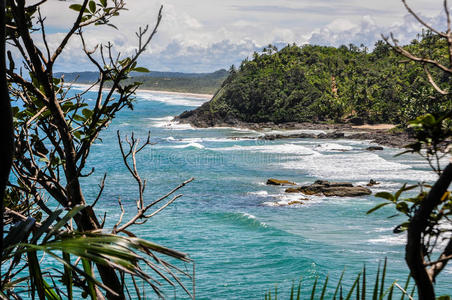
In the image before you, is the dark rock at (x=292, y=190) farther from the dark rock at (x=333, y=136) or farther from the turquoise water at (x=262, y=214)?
the dark rock at (x=333, y=136)

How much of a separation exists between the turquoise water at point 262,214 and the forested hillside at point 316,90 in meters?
18.5

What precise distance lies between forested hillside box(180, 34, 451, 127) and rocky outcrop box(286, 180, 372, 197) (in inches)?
1051

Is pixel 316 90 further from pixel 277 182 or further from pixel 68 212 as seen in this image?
pixel 68 212

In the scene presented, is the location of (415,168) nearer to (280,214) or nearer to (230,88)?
(280,214)

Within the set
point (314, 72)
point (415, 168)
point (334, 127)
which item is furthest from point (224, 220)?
point (314, 72)

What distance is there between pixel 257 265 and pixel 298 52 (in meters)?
67.2

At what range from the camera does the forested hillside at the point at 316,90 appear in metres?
60.1

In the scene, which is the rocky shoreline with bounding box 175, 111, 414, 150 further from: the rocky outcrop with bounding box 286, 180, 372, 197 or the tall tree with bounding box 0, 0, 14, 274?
the tall tree with bounding box 0, 0, 14, 274

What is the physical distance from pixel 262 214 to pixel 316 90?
47.1 meters

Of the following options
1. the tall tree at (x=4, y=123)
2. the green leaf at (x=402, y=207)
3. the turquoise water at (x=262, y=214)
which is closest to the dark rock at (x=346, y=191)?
the turquoise water at (x=262, y=214)

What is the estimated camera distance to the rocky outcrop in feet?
83.2

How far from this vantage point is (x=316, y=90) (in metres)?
67.6

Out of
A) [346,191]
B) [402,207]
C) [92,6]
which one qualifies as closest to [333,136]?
[346,191]

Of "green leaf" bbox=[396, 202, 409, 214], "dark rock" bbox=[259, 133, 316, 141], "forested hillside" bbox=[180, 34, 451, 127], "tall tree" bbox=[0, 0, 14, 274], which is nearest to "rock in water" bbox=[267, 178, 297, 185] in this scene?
"dark rock" bbox=[259, 133, 316, 141]
